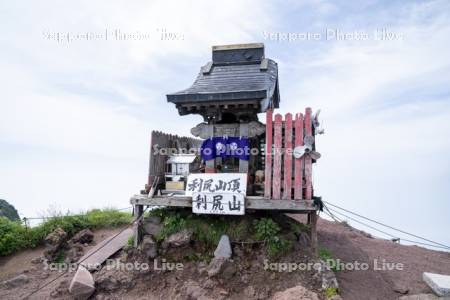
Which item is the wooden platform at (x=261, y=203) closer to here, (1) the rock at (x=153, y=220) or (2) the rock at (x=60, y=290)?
(1) the rock at (x=153, y=220)

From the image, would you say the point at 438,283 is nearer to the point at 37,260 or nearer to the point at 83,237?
the point at 83,237

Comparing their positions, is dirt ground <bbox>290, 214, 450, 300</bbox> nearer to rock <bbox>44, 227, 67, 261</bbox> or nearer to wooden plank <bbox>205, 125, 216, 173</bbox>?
wooden plank <bbox>205, 125, 216, 173</bbox>

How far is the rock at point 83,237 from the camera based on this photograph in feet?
A: 42.0

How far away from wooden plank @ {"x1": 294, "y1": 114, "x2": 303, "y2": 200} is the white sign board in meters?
1.46

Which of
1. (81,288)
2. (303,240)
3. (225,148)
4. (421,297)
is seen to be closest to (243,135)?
(225,148)

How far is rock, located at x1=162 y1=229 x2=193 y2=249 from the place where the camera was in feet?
30.8

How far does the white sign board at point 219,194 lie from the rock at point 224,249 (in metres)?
0.76

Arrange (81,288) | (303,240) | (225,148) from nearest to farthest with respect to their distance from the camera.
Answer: (81,288)
(303,240)
(225,148)

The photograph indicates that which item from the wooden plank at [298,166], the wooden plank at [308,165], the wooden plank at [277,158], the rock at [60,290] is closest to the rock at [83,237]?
the rock at [60,290]

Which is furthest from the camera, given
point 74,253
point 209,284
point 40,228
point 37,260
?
point 40,228

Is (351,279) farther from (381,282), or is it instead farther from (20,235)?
(20,235)

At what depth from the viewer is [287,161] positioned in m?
9.13

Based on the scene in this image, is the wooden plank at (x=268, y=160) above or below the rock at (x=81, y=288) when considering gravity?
above

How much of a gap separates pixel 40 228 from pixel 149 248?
6.30 meters
